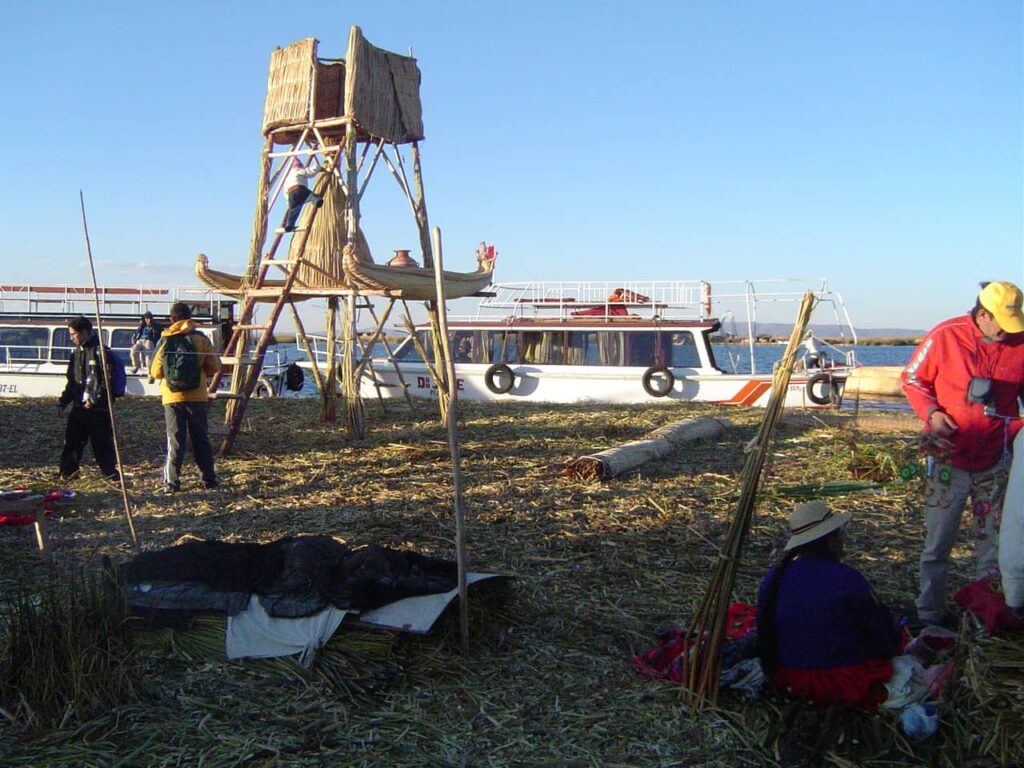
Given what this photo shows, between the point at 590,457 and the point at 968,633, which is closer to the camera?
the point at 968,633

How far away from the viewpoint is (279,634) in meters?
4.11

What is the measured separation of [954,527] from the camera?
4.55m

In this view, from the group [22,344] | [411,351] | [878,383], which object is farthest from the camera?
[411,351]

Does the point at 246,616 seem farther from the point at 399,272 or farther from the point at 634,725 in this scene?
the point at 399,272

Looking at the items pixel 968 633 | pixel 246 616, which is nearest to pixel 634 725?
pixel 968 633

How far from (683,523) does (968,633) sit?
11.1ft

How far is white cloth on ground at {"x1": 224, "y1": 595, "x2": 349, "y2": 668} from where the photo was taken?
13.3 feet

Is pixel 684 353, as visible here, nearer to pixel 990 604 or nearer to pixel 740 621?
pixel 740 621

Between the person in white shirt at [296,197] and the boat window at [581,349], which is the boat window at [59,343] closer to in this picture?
the boat window at [581,349]

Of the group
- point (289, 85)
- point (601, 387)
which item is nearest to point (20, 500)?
point (289, 85)

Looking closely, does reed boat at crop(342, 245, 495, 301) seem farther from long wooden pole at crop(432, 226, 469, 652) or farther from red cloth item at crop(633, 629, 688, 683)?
red cloth item at crop(633, 629, 688, 683)

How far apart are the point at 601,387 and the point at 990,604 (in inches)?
590

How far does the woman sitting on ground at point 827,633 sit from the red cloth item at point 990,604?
33cm

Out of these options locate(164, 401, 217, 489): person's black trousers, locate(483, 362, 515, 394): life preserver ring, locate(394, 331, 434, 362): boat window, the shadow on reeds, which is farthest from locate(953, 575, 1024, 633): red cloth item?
locate(394, 331, 434, 362): boat window
